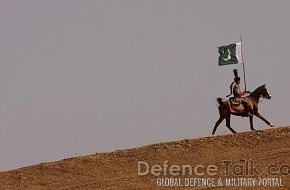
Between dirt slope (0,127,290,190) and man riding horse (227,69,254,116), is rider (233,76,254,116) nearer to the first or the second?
man riding horse (227,69,254,116)

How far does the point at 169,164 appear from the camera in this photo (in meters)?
17.5

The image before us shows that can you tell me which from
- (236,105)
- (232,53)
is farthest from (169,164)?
(232,53)

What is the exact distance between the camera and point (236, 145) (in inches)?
730

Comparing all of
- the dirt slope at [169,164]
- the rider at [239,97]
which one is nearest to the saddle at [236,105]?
the rider at [239,97]

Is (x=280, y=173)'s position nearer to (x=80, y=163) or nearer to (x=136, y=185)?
(x=136, y=185)

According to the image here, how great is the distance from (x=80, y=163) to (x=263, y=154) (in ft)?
16.3

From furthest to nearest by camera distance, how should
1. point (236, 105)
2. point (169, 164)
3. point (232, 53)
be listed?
point (232, 53)
point (236, 105)
point (169, 164)

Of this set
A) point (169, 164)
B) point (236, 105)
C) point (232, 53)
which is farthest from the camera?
point (232, 53)

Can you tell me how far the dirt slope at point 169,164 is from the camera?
53.5ft

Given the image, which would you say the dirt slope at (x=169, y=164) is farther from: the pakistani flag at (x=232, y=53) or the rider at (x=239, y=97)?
the pakistani flag at (x=232, y=53)

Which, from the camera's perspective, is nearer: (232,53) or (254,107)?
(254,107)

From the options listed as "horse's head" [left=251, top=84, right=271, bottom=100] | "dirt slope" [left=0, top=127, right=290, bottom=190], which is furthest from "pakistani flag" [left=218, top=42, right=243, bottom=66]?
"dirt slope" [left=0, top=127, right=290, bottom=190]

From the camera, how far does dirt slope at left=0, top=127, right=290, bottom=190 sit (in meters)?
16.3

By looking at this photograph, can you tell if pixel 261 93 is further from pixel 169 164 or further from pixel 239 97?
pixel 169 164
